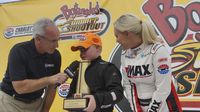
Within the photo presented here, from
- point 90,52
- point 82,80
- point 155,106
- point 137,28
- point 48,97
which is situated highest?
point 137,28

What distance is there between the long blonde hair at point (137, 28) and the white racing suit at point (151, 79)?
0.04 meters

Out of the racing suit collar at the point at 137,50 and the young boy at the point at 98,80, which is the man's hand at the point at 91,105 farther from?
the racing suit collar at the point at 137,50

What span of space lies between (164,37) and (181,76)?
30cm

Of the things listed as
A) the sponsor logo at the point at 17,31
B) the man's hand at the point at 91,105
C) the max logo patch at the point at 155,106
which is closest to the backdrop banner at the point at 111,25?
the sponsor logo at the point at 17,31

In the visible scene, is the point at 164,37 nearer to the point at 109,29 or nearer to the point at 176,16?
the point at 176,16

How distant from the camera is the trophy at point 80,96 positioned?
1739 millimetres

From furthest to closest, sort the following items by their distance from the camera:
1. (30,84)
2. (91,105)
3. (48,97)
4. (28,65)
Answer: (48,97) → (28,65) → (30,84) → (91,105)

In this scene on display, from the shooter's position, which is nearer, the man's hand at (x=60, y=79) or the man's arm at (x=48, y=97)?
the man's hand at (x=60, y=79)

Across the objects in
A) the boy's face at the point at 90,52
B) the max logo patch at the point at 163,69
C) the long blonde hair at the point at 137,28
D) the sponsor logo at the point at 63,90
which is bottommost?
the sponsor logo at the point at 63,90

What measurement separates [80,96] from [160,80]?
367mm

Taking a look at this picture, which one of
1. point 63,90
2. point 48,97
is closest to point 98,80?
point 48,97

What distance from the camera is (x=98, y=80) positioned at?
6.23 ft

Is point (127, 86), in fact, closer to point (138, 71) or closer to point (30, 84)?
point (138, 71)

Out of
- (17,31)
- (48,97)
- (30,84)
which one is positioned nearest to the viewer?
(30,84)
